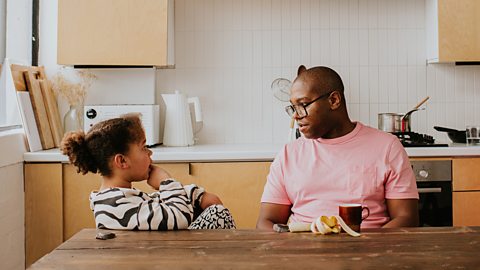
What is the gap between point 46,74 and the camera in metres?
4.05

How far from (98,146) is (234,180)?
1.43 m

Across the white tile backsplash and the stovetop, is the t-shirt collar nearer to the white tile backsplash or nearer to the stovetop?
the stovetop

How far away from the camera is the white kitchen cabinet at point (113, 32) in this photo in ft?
12.4

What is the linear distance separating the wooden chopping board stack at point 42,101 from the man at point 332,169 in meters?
1.66

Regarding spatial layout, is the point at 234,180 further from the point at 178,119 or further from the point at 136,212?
the point at 136,212

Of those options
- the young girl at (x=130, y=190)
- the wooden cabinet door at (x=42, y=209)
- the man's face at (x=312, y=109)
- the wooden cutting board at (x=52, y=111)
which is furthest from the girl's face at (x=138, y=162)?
the wooden cutting board at (x=52, y=111)

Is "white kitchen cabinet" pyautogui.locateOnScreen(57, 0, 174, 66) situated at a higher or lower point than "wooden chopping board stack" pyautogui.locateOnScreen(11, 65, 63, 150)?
higher

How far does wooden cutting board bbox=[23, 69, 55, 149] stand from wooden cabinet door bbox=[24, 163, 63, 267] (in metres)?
0.24

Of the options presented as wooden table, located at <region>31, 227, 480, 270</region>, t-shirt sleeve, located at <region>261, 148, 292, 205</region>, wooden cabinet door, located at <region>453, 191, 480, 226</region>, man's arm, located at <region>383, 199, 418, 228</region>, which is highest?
t-shirt sleeve, located at <region>261, 148, 292, 205</region>

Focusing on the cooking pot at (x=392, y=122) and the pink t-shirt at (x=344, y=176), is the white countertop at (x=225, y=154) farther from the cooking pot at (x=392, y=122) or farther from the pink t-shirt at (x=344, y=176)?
the pink t-shirt at (x=344, y=176)

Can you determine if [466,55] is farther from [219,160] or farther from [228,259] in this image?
[228,259]

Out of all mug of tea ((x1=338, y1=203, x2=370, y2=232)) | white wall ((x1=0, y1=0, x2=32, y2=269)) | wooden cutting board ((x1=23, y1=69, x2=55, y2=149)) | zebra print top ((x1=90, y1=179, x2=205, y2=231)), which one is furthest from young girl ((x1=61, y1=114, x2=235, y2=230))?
wooden cutting board ((x1=23, y1=69, x2=55, y2=149))

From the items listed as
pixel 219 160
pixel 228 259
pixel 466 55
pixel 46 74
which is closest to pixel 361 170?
pixel 228 259

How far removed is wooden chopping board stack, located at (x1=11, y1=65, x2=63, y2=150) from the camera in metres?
3.59
